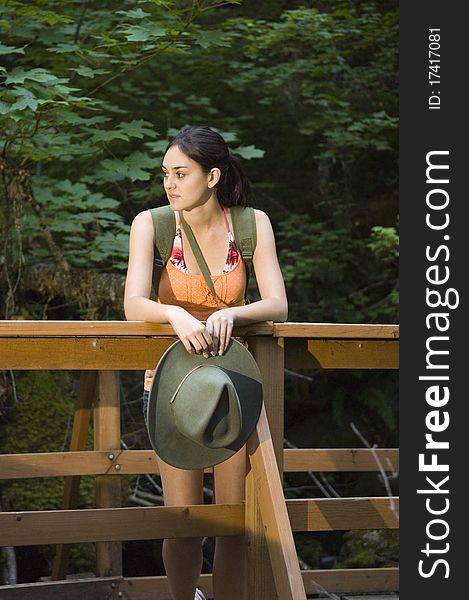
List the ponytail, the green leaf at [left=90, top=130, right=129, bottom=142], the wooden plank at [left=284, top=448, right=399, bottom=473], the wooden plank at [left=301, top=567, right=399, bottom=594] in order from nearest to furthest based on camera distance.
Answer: the ponytail < the wooden plank at [left=301, top=567, right=399, bottom=594] < the wooden plank at [left=284, top=448, right=399, bottom=473] < the green leaf at [left=90, top=130, right=129, bottom=142]

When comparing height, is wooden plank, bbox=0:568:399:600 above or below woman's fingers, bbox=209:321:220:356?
below

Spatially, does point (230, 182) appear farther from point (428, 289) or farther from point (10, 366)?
point (10, 366)

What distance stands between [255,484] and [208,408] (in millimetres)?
353

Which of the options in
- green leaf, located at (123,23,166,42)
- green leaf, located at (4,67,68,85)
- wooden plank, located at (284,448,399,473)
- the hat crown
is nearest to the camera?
the hat crown

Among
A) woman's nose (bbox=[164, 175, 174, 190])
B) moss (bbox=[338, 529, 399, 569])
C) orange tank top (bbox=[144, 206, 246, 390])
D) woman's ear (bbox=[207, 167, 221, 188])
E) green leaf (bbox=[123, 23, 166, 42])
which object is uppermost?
green leaf (bbox=[123, 23, 166, 42])

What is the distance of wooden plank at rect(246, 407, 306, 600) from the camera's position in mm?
2666

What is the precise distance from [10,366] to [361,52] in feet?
18.5

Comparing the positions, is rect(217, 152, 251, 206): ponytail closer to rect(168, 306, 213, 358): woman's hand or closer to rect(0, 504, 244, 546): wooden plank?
rect(168, 306, 213, 358): woman's hand

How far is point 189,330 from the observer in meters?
2.65

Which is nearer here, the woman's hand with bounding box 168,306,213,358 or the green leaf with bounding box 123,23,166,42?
the woman's hand with bounding box 168,306,213,358

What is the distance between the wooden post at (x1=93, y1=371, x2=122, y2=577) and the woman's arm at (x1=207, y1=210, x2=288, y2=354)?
4.45 ft

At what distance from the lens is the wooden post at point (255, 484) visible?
9.45 ft

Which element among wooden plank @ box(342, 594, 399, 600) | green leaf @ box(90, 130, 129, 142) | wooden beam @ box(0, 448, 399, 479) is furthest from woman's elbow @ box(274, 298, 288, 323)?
green leaf @ box(90, 130, 129, 142)

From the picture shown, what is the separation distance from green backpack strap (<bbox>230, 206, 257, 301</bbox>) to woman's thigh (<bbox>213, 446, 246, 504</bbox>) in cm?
56
